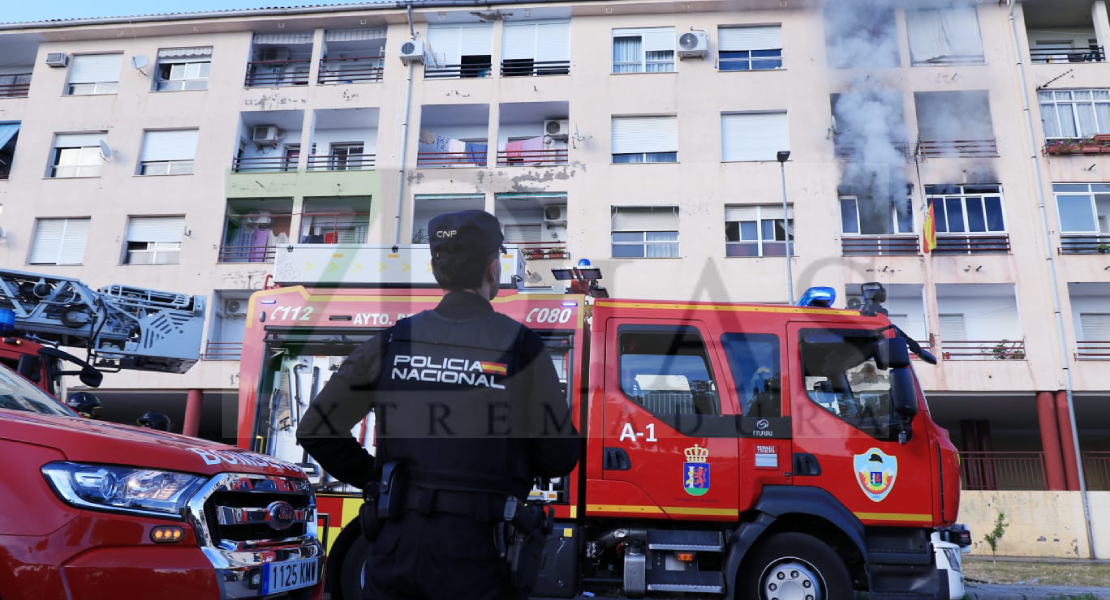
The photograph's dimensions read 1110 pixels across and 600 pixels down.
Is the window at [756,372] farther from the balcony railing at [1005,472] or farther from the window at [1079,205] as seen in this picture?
the window at [1079,205]

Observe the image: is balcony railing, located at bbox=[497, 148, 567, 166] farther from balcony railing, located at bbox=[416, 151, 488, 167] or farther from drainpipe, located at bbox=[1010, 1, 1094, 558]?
drainpipe, located at bbox=[1010, 1, 1094, 558]

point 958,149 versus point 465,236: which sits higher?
point 958,149

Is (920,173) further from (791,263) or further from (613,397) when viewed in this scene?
(613,397)

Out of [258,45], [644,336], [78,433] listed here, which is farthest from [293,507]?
[258,45]

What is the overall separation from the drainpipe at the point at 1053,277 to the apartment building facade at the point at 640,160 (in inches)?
3.0

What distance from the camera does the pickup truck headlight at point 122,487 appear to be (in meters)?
3.07

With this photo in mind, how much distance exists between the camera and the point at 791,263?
757 inches

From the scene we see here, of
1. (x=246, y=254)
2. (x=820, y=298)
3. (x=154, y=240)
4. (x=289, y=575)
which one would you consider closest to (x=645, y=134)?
(x=246, y=254)

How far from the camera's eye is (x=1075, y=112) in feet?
65.2

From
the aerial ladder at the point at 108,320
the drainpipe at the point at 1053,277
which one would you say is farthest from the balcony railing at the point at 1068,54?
the aerial ladder at the point at 108,320

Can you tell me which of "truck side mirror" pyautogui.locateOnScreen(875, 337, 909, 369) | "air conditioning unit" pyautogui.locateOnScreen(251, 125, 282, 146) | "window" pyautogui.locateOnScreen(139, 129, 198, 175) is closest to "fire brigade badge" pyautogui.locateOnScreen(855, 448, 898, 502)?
"truck side mirror" pyautogui.locateOnScreen(875, 337, 909, 369)

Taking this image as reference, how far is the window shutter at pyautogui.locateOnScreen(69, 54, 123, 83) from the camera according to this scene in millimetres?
23337

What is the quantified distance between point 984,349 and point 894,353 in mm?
15530

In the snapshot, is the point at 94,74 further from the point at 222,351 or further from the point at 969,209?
the point at 969,209
